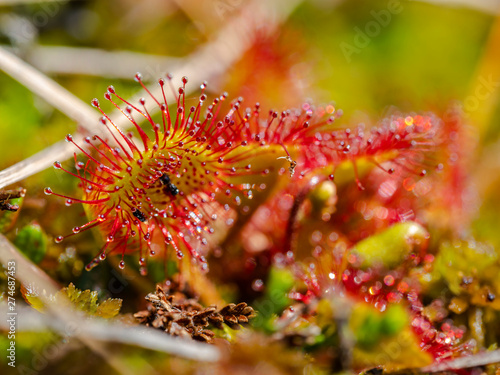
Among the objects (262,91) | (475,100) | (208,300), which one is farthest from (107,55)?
(475,100)

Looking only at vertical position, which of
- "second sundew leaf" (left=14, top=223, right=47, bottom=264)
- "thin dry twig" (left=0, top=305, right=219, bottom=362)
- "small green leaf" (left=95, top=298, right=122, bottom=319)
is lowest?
"thin dry twig" (left=0, top=305, right=219, bottom=362)

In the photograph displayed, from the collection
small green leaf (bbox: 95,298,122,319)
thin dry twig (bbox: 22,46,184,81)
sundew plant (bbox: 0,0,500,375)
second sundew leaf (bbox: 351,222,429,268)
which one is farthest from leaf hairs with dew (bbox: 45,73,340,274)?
thin dry twig (bbox: 22,46,184,81)

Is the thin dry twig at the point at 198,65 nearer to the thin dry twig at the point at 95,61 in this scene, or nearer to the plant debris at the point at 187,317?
the thin dry twig at the point at 95,61

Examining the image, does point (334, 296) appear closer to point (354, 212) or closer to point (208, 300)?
point (208, 300)

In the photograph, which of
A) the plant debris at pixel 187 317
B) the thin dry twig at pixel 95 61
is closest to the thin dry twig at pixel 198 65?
the thin dry twig at pixel 95 61

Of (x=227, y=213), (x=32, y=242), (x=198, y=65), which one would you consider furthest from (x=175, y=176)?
(x=198, y=65)

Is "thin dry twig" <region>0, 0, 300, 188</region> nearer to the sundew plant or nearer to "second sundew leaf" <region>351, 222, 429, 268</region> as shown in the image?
the sundew plant
